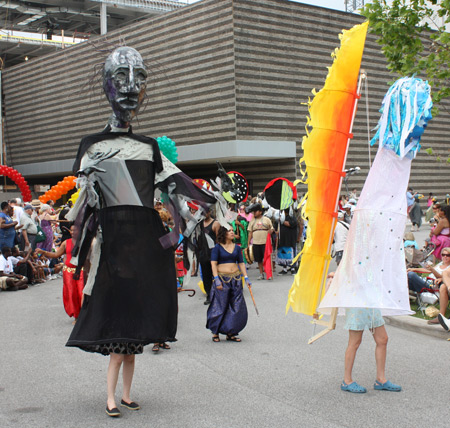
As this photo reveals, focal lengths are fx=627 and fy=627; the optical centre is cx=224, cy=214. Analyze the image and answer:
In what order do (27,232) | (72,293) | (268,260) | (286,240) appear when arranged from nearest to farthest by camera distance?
(72,293), (268,260), (286,240), (27,232)

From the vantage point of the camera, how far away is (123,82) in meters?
5.04

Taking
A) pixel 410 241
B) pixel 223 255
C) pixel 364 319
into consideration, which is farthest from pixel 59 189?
pixel 364 319

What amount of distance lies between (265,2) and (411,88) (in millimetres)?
24244

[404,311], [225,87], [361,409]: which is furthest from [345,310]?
[225,87]

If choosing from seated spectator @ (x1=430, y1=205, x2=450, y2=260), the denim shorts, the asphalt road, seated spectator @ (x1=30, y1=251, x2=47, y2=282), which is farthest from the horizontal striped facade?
the denim shorts

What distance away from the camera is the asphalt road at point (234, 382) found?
15.9 feet

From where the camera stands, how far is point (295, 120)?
97.2 ft

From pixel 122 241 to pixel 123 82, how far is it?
129cm

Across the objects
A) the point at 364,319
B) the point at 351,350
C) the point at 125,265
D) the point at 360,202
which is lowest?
the point at 351,350

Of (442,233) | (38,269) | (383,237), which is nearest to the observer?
(383,237)

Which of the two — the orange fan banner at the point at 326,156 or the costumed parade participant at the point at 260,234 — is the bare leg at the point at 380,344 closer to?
the orange fan banner at the point at 326,156

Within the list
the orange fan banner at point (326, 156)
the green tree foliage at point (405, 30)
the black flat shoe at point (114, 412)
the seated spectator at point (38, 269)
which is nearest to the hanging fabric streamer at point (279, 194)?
the green tree foliage at point (405, 30)

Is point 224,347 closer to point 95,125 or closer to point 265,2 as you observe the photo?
point 265,2

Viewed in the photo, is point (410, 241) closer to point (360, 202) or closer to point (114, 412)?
point (360, 202)
